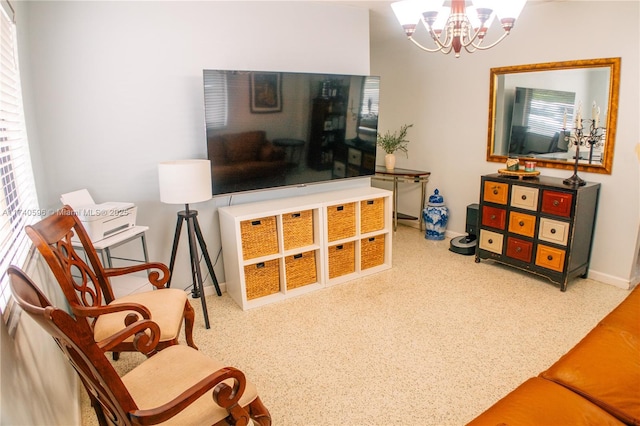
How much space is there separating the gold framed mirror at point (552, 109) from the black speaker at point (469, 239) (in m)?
0.58

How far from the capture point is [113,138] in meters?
2.88

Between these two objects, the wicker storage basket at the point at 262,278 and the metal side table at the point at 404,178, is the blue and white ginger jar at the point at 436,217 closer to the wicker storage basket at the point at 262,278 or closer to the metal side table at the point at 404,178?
the metal side table at the point at 404,178

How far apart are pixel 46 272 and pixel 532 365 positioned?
9.24 feet

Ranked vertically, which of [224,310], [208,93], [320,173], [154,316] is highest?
[208,93]

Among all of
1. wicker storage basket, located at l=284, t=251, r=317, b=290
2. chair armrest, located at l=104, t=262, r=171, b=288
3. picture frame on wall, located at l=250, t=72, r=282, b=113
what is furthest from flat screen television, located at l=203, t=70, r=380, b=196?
chair armrest, located at l=104, t=262, r=171, b=288

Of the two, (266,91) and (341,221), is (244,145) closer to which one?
(266,91)

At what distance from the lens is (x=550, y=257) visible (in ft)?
11.1

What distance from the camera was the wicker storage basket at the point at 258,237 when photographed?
3080 millimetres

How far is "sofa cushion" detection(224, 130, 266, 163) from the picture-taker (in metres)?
3.10

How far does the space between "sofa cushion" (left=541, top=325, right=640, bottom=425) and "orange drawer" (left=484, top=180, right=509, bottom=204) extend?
220 cm

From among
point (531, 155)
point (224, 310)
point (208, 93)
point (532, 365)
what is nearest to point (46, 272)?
point (224, 310)

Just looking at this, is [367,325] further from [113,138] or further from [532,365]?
[113,138]

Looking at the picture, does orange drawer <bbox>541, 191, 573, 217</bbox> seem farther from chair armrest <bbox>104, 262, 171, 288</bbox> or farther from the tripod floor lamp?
chair armrest <bbox>104, 262, 171, 288</bbox>

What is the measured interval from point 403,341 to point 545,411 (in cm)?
143
